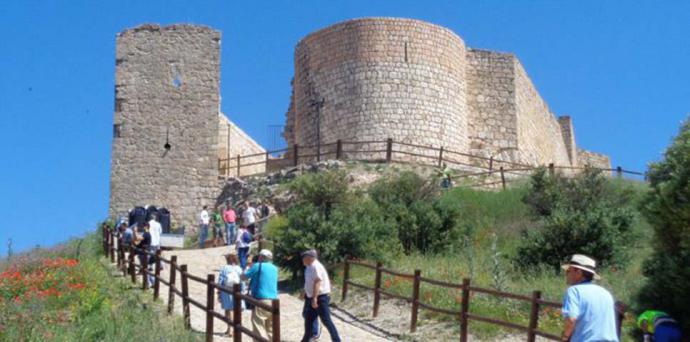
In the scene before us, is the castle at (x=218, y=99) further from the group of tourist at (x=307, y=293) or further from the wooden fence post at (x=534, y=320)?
the wooden fence post at (x=534, y=320)

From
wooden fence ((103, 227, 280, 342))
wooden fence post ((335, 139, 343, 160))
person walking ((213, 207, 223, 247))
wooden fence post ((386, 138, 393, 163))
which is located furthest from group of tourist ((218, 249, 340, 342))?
wooden fence post ((335, 139, 343, 160))

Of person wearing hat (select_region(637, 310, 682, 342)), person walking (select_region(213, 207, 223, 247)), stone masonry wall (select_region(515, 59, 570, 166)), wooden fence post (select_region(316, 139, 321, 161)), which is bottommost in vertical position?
person walking (select_region(213, 207, 223, 247))

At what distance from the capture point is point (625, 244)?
59.9ft

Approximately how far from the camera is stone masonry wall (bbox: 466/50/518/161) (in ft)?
105

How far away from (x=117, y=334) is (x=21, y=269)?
6.30m

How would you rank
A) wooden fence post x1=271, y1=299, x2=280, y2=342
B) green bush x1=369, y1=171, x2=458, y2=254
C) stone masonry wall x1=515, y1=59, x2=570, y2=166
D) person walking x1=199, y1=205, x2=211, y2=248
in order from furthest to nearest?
stone masonry wall x1=515, y1=59, x2=570, y2=166
person walking x1=199, y1=205, x2=211, y2=248
green bush x1=369, y1=171, x2=458, y2=254
wooden fence post x1=271, y1=299, x2=280, y2=342

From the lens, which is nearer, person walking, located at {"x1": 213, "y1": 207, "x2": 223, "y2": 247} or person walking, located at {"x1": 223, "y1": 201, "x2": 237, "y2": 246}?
person walking, located at {"x1": 223, "y1": 201, "x2": 237, "y2": 246}

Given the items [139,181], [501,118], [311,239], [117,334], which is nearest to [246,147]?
[139,181]

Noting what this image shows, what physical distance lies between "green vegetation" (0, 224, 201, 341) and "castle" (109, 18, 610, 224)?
10313mm

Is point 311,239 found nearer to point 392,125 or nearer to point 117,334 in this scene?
point 117,334

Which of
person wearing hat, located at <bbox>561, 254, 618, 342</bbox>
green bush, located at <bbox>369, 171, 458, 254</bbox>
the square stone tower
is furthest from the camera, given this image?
the square stone tower

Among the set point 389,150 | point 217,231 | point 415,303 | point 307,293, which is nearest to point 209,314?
point 307,293

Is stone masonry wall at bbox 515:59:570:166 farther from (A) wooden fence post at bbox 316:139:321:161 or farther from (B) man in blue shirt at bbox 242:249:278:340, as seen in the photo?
(B) man in blue shirt at bbox 242:249:278:340

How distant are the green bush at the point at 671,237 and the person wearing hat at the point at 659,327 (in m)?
0.44
